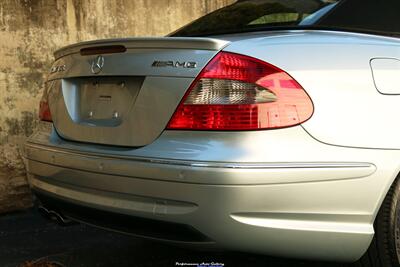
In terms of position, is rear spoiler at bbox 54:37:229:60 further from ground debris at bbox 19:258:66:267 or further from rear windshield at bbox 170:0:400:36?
ground debris at bbox 19:258:66:267

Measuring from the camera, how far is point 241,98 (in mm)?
2705

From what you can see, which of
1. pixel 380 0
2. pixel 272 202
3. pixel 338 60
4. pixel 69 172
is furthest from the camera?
pixel 380 0

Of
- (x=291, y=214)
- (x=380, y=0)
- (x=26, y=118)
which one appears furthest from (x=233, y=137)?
(x=26, y=118)

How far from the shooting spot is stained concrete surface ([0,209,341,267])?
151 inches

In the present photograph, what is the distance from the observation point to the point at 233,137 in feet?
8.69

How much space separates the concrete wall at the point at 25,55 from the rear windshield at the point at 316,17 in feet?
6.22

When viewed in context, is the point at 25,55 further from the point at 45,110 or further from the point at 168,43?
the point at 168,43

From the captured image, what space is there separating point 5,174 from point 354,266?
3.22 metres

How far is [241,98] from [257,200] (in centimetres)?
47

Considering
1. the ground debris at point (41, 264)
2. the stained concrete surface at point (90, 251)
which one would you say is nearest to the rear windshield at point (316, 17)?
the stained concrete surface at point (90, 251)

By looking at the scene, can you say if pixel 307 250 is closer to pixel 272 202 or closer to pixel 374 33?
pixel 272 202

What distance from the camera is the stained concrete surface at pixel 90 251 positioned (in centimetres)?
384

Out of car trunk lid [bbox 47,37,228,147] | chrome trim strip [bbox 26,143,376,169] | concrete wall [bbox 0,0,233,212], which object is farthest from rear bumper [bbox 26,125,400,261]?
concrete wall [bbox 0,0,233,212]

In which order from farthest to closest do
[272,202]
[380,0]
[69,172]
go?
[380,0] < [69,172] < [272,202]
